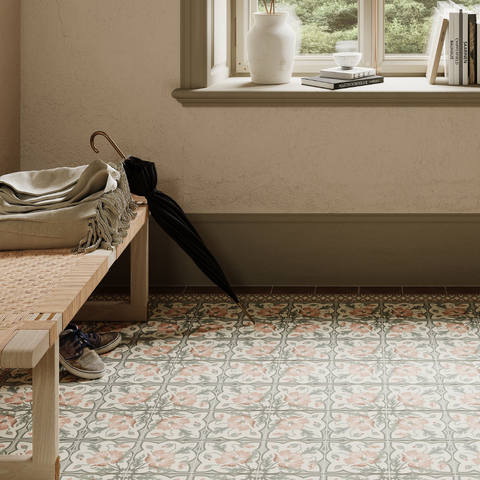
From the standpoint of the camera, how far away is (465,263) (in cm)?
319

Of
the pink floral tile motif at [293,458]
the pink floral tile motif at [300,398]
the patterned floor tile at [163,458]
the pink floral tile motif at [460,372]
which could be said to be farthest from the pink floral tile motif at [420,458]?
the patterned floor tile at [163,458]

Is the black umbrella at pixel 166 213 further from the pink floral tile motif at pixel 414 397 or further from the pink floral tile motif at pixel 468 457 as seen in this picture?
the pink floral tile motif at pixel 468 457

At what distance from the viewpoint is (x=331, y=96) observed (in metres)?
3.01

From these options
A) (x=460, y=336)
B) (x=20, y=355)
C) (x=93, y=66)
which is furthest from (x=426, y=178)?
(x=20, y=355)

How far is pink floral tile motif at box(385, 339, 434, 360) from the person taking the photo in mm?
2503

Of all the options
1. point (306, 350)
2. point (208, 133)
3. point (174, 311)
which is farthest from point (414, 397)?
point (208, 133)

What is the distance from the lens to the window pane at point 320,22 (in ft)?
11.2

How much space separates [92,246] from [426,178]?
5.45 feet

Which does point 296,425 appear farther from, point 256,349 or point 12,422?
point 12,422

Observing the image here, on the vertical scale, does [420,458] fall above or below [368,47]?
A: below

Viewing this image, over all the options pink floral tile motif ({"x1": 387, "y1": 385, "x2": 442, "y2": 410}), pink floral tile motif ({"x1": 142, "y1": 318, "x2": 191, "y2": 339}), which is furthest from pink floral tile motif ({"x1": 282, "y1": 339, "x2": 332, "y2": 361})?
pink floral tile motif ({"x1": 142, "y1": 318, "x2": 191, "y2": 339})

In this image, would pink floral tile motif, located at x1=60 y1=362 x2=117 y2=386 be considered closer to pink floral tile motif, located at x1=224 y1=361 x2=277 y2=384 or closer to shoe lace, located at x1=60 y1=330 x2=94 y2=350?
shoe lace, located at x1=60 y1=330 x2=94 y2=350

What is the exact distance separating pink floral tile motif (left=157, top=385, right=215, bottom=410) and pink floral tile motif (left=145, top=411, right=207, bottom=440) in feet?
0.15

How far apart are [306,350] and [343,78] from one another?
1.30 metres
